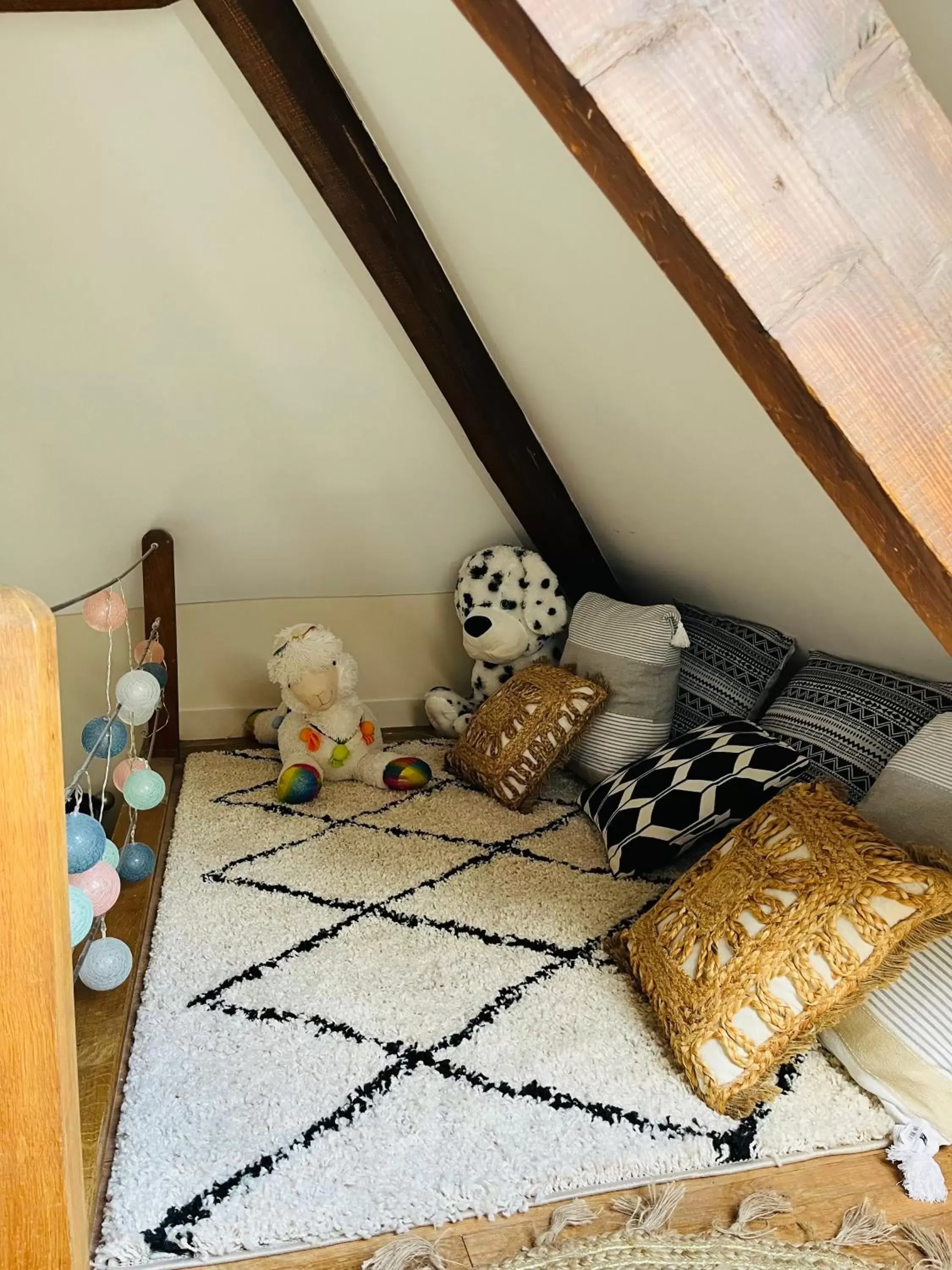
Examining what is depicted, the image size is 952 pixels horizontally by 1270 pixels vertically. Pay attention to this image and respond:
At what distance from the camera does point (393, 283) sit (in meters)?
2.10

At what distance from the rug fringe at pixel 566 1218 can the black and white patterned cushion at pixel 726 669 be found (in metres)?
1.28

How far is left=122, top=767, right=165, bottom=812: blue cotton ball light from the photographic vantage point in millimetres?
1606

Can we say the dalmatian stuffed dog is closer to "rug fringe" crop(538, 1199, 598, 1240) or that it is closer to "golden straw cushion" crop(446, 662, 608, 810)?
"golden straw cushion" crop(446, 662, 608, 810)

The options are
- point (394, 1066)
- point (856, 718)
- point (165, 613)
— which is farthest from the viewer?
point (165, 613)

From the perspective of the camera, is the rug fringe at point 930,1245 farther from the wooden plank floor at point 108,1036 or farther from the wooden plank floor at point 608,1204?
the wooden plank floor at point 108,1036

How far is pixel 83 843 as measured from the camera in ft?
3.84

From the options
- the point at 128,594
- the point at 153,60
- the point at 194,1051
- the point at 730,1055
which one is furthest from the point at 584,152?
the point at 128,594

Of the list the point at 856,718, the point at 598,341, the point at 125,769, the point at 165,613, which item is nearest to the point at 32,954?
the point at 125,769

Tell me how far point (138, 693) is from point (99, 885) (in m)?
0.54

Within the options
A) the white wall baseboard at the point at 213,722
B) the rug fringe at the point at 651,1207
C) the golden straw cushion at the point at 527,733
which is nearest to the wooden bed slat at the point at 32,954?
the rug fringe at the point at 651,1207

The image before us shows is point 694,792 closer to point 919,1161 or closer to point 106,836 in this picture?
point 919,1161

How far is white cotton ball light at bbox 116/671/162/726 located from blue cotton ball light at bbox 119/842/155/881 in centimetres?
26

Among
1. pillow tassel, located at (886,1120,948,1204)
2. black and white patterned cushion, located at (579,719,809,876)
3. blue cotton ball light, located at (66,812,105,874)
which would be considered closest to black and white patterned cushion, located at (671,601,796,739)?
black and white patterned cushion, located at (579,719,809,876)

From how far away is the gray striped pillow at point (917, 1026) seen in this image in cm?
127
